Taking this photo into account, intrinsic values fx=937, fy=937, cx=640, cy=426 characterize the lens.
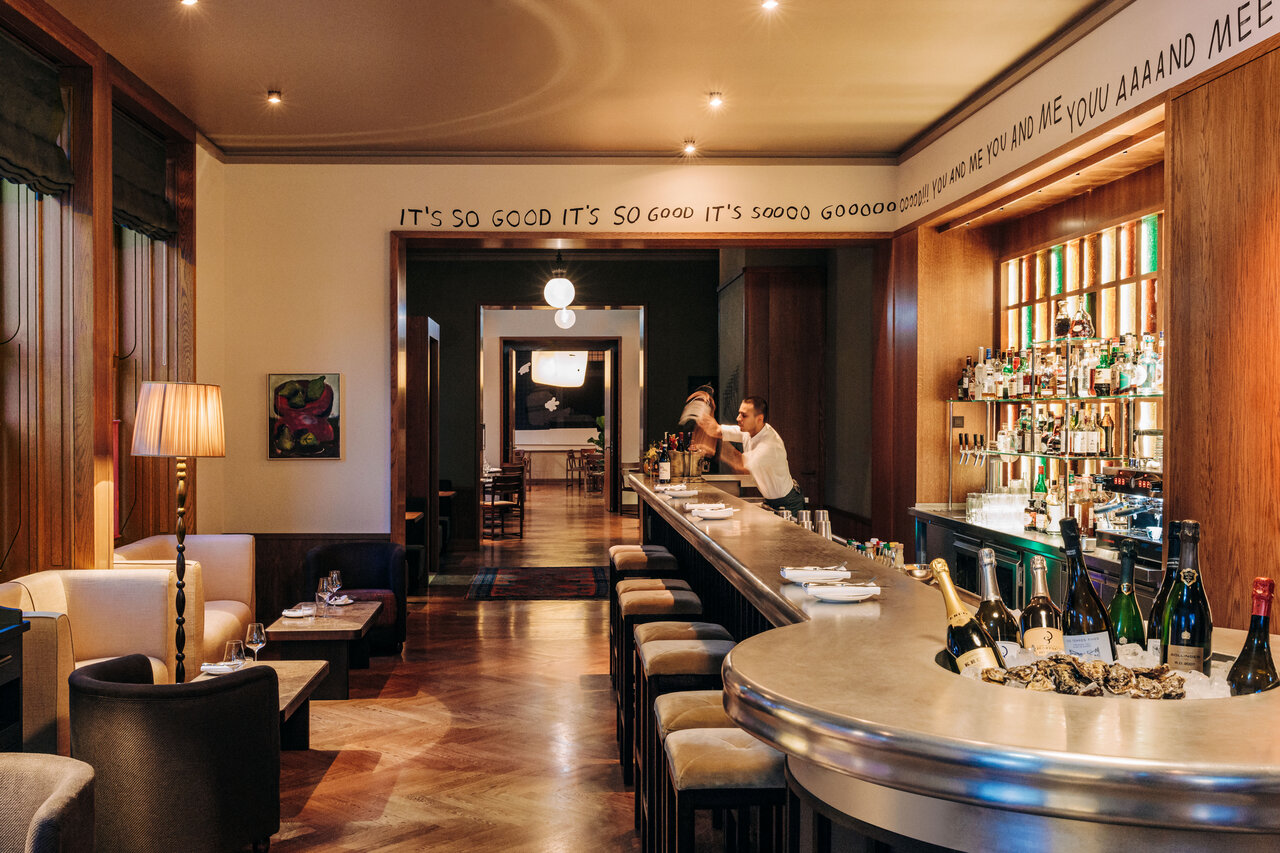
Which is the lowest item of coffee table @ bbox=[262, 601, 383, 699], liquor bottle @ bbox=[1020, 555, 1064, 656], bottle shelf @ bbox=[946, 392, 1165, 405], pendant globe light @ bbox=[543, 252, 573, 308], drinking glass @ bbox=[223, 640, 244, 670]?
coffee table @ bbox=[262, 601, 383, 699]

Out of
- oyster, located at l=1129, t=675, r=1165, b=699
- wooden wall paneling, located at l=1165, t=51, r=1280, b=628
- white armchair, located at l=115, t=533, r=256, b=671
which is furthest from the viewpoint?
white armchair, located at l=115, t=533, r=256, b=671

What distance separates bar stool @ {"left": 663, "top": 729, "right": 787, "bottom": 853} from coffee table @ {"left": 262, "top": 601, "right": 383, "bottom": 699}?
3.12m

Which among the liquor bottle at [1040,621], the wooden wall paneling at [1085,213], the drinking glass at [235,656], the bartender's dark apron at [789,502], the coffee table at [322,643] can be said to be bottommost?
the coffee table at [322,643]

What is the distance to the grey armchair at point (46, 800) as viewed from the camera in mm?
1753

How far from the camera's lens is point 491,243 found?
22.4 ft

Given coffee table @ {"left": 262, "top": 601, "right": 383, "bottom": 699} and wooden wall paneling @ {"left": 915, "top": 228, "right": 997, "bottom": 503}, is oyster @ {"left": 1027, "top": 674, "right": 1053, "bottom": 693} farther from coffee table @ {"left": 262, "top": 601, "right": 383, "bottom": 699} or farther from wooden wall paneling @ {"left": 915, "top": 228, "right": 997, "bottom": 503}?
wooden wall paneling @ {"left": 915, "top": 228, "right": 997, "bottom": 503}

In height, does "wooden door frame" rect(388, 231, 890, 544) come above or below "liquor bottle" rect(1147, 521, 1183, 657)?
above

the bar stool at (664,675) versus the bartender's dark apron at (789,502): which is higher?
the bartender's dark apron at (789,502)

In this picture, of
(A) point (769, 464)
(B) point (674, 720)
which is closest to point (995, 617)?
(B) point (674, 720)

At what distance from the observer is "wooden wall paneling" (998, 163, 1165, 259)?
176 inches

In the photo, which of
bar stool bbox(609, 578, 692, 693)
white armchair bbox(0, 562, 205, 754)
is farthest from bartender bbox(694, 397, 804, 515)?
white armchair bbox(0, 562, 205, 754)

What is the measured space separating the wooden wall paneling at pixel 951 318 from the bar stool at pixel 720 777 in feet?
14.4

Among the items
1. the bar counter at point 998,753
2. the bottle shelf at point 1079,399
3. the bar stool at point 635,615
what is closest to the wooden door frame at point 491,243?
the bottle shelf at point 1079,399

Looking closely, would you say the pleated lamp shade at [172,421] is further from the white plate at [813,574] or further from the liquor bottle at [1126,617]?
the liquor bottle at [1126,617]
